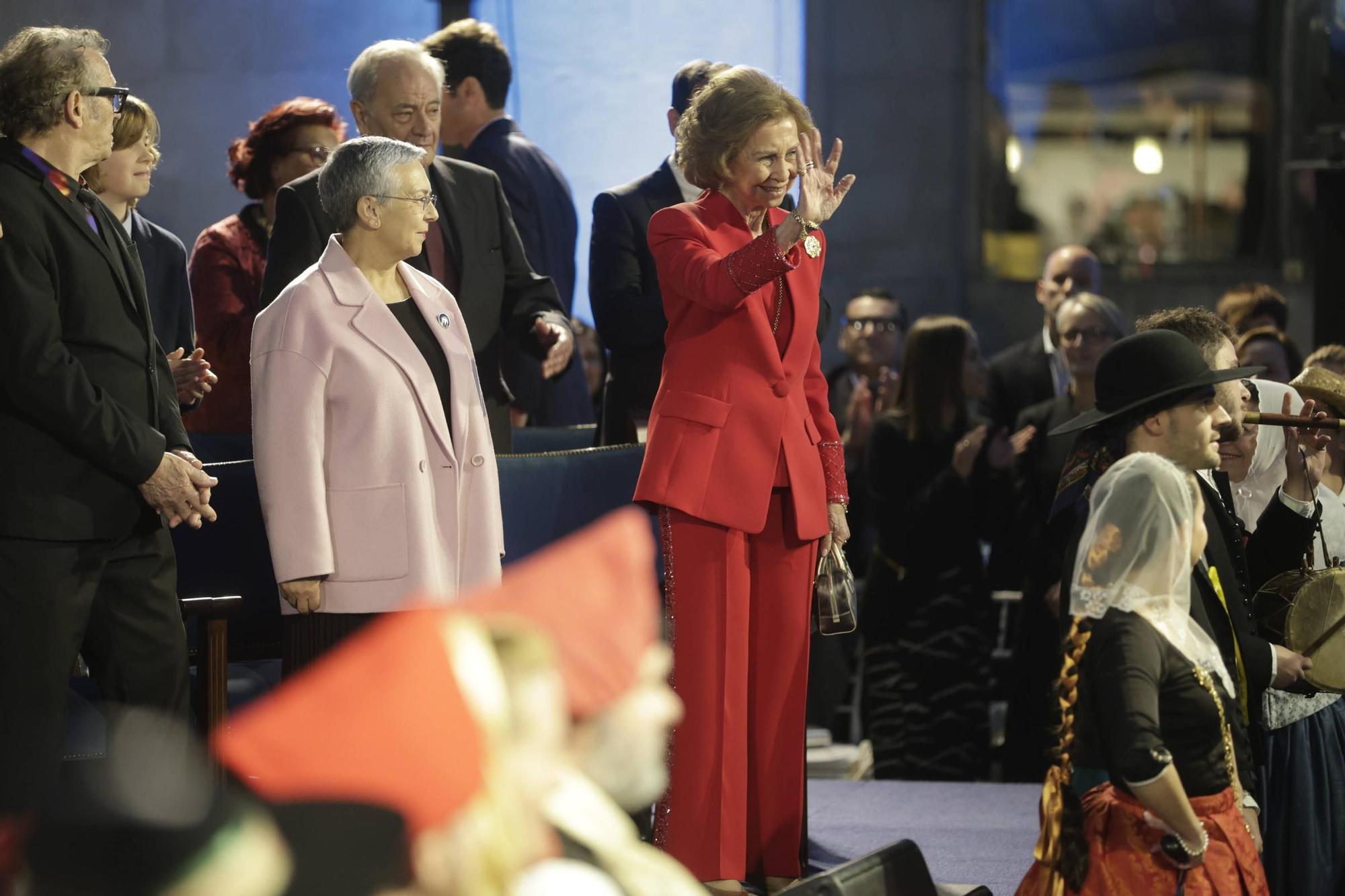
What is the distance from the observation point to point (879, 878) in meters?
2.25

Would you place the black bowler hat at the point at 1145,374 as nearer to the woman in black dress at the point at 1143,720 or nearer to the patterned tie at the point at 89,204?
the woman in black dress at the point at 1143,720

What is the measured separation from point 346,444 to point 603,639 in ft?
8.43

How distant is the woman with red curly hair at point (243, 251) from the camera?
463cm

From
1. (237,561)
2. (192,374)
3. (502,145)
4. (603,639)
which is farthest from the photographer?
(502,145)

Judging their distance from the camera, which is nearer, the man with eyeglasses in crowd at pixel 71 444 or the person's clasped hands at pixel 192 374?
the man with eyeglasses in crowd at pixel 71 444

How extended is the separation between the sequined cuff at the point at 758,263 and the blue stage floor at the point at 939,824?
4.97 feet

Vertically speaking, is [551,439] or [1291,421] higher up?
[1291,421]

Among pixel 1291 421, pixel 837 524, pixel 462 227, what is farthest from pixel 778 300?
pixel 1291 421

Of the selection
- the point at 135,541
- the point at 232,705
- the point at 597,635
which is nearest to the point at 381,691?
the point at 597,635

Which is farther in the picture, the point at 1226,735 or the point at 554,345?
the point at 554,345

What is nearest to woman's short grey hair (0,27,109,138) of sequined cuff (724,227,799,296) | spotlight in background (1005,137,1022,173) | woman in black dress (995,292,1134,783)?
sequined cuff (724,227,799,296)

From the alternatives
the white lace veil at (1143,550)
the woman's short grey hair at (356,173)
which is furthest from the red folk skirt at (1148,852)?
the woman's short grey hair at (356,173)

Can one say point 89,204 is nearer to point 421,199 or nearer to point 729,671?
point 421,199

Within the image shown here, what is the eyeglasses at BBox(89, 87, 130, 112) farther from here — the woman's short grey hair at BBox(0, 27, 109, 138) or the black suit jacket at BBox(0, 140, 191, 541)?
the black suit jacket at BBox(0, 140, 191, 541)
